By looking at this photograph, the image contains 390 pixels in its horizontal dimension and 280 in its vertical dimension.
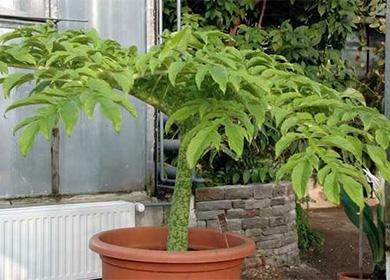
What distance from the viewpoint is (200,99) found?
71.8 inches

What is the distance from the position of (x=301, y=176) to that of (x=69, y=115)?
0.56 meters

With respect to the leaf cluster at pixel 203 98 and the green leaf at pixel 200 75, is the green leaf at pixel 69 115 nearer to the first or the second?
the leaf cluster at pixel 203 98

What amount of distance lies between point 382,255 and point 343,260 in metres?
1.55

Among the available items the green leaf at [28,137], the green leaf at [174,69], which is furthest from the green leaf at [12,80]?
the green leaf at [174,69]

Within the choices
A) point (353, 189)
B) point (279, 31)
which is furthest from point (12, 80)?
point (279, 31)

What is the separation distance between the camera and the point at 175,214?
2053 millimetres

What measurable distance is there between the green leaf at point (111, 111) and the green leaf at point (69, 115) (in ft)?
0.20

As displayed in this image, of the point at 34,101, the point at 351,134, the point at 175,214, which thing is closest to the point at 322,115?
the point at 351,134

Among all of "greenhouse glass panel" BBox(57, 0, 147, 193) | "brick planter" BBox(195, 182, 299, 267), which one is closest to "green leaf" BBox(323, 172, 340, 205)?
"greenhouse glass panel" BBox(57, 0, 147, 193)

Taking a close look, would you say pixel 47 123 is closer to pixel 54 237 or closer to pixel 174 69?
pixel 174 69

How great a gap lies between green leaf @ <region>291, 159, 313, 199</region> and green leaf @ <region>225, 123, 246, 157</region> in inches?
5.9

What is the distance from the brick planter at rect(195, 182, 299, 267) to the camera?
3885mm

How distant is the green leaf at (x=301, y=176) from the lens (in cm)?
148

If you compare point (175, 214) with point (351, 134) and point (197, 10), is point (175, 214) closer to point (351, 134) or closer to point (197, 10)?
point (351, 134)
